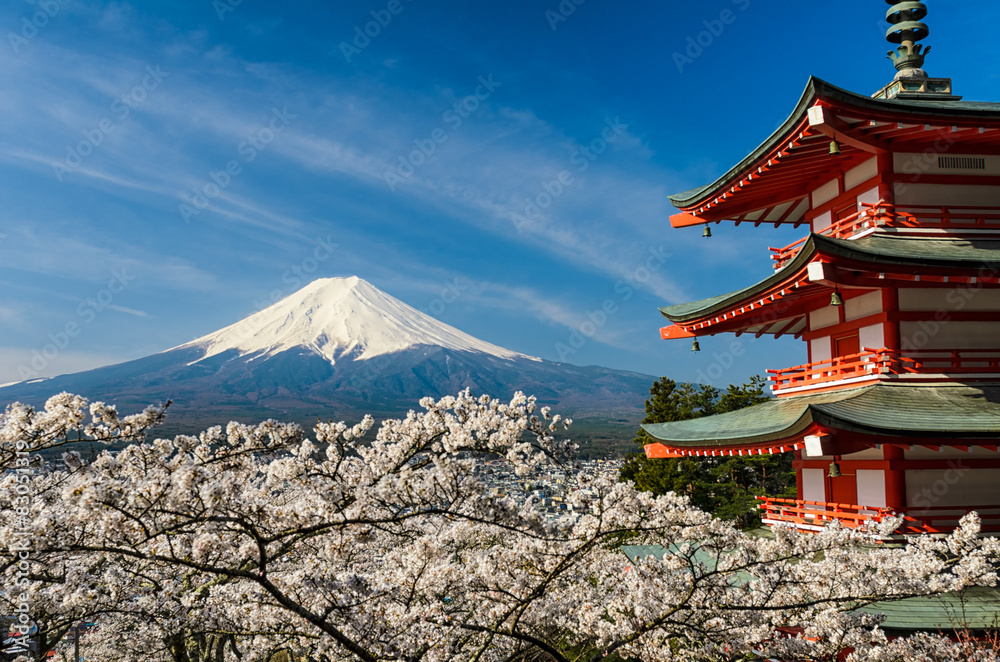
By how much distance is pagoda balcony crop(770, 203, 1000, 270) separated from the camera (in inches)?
342

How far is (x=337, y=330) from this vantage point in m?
153

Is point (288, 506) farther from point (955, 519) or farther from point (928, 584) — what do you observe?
point (955, 519)

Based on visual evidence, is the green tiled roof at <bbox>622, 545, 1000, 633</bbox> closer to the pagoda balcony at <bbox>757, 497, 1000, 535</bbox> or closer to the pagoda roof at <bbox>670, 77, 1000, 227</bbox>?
the pagoda balcony at <bbox>757, 497, 1000, 535</bbox>

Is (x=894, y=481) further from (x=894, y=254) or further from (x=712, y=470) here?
(x=712, y=470)

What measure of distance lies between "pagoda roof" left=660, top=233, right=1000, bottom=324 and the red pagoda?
3cm

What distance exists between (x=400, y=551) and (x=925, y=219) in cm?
881

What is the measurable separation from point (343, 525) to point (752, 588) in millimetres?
4194

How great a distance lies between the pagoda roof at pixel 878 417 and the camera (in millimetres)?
6996

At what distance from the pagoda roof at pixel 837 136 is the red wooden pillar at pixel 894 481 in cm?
438

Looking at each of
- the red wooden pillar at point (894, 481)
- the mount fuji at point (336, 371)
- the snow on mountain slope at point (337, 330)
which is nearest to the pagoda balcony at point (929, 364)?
the red wooden pillar at point (894, 481)

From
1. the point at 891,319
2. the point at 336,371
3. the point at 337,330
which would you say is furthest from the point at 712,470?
the point at 337,330

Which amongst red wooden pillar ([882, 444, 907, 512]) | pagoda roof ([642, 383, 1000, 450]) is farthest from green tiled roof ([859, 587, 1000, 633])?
pagoda roof ([642, 383, 1000, 450])

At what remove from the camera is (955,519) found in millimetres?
7785

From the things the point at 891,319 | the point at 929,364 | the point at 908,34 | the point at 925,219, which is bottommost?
the point at 929,364
